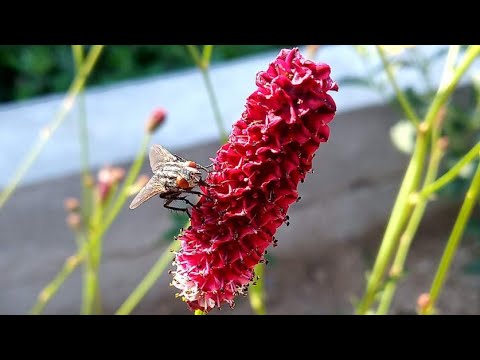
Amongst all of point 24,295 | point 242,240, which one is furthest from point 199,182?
point 24,295

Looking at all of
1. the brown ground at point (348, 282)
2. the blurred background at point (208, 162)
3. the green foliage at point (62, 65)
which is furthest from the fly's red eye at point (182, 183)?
the green foliage at point (62, 65)

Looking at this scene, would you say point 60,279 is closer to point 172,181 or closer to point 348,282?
point 172,181

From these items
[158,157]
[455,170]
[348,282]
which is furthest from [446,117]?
[158,157]

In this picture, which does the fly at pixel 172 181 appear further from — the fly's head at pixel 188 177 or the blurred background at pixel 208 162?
the blurred background at pixel 208 162
